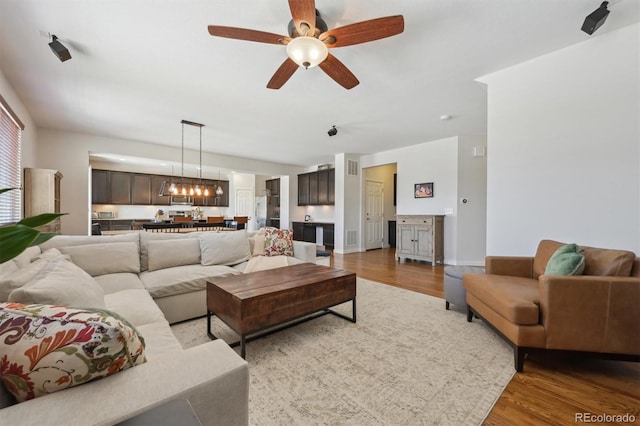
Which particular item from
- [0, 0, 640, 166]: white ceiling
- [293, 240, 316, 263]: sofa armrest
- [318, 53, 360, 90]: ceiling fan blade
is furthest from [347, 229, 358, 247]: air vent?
[318, 53, 360, 90]: ceiling fan blade

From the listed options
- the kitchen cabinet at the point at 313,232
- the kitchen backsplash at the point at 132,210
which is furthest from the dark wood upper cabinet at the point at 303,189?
the kitchen backsplash at the point at 132,210

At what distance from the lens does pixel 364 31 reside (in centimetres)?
180

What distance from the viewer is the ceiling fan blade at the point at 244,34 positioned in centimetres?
178

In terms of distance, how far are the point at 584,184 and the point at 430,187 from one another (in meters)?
3.22

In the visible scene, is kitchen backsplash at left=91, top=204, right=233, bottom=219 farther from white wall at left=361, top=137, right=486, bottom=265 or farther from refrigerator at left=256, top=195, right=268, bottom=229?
white wall at left=361, top=137, right=486, bottom=265

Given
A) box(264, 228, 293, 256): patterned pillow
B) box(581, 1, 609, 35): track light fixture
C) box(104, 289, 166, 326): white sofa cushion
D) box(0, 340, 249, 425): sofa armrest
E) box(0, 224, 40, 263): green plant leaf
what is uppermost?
box(581, 1, 609, 35): track light fixture

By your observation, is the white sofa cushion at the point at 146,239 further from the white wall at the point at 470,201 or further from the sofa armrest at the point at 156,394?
the white wall at the point at 470,201

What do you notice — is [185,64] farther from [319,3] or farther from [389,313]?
[389,313]

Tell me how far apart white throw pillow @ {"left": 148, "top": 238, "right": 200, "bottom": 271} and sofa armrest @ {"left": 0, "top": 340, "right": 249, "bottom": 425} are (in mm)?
2182

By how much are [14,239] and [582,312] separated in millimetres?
2659

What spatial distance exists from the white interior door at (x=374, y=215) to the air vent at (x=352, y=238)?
12.9 inches

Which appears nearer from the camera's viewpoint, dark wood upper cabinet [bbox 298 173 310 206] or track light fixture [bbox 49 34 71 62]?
track light fixture [bbox 49 34 71 62]

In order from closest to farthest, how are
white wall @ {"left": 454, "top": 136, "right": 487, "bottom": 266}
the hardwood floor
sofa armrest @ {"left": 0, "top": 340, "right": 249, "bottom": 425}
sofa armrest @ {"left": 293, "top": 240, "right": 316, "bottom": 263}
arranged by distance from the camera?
sofa armrest @ {"left": 0, "top": 340, "right": 249, "bottom": 425}
the hardwood floor
sofa armrest @ {"left": 293, "top": 240, "right": 316, "bottom": 263}
white wall @ {"left": 454, "top": 136, "right": 487, "bottom": 266}

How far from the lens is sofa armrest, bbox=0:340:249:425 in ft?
2.18
